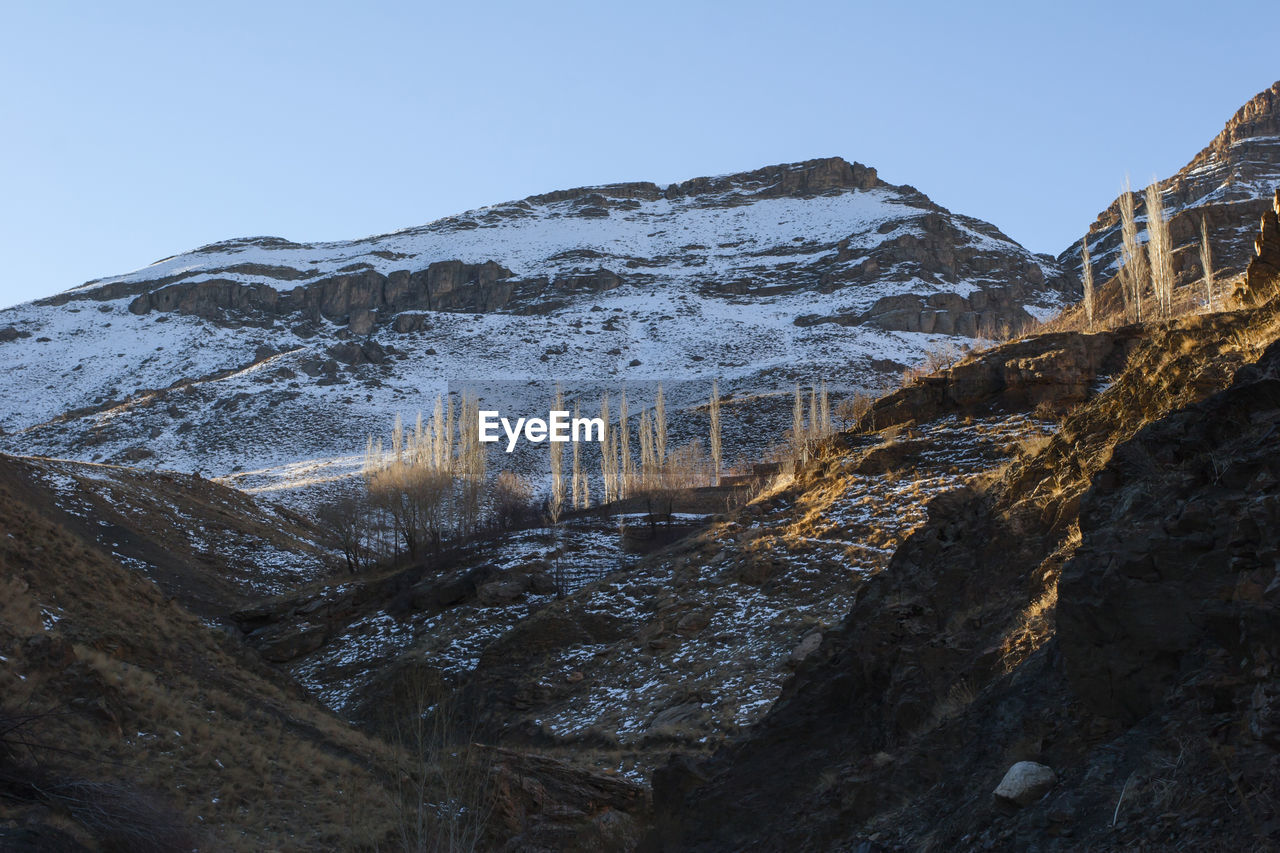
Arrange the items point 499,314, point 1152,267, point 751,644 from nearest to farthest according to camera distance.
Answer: point 751,644
point 1152,267
point 499,314

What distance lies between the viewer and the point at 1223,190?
112188mm

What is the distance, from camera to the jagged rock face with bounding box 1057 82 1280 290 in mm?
79688

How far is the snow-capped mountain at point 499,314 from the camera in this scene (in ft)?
286

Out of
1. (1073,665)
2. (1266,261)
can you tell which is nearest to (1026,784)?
(1073,665)

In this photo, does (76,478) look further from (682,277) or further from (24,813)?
(682,277)

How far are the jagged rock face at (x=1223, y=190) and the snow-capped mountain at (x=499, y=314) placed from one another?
949 centimetres

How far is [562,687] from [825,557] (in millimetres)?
7110

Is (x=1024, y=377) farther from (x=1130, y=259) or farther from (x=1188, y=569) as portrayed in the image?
(x=1188, y=569)

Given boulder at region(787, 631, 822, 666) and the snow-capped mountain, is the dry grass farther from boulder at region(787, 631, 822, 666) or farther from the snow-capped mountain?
the snow-capped mountain

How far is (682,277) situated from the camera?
429 ft

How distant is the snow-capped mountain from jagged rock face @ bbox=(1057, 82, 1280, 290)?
31.1 ft

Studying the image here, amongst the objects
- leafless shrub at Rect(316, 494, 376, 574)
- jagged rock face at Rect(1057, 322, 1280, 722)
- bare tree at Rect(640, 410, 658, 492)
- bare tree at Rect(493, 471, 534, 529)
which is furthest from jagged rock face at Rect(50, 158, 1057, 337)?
jagged rock face at Rect(1057, 322, 1280, 722)

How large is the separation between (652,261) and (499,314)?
93.7ft

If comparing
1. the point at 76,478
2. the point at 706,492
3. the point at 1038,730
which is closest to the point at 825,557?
the point at 1038,730
